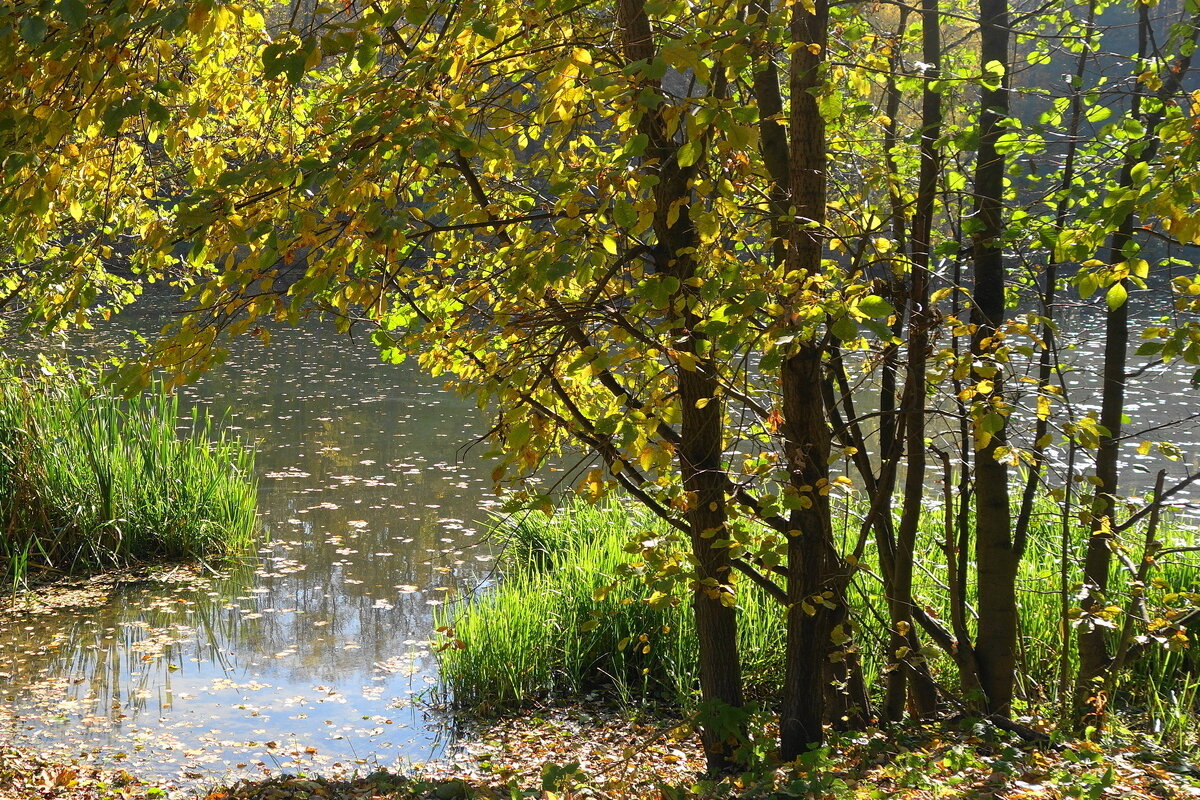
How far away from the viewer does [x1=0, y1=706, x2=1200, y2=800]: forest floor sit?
8.79 feet

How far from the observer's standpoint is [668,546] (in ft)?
9.32

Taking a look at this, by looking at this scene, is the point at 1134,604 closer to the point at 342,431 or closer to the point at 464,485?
the point at 464,485

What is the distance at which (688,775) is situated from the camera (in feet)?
11.6

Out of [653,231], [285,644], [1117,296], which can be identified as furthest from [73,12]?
[285,644]

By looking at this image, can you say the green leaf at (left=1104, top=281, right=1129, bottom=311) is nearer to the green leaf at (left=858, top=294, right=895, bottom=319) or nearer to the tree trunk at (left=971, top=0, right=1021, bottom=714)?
the green leaf at (left=858, top=294, right=895, bottom=319)

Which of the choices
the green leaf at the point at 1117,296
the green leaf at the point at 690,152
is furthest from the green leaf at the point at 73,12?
the green leaf at the point at 1117,296

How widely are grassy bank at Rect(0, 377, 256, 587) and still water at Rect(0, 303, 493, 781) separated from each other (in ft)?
1.25

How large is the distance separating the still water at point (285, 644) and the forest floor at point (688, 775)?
465 mm

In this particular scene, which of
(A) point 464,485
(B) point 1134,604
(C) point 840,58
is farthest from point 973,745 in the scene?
(A) point 464,485

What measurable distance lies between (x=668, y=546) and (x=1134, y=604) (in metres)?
1.97

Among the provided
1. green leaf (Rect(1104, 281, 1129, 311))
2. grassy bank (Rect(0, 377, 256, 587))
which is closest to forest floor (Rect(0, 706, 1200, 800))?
green leaf (Rect(1104, 281, 1129, 311))

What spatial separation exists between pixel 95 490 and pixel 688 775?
4.50m

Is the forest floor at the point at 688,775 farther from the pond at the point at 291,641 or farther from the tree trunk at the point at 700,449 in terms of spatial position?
the pond at the point at 291,641

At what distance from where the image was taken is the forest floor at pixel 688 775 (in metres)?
2.68
